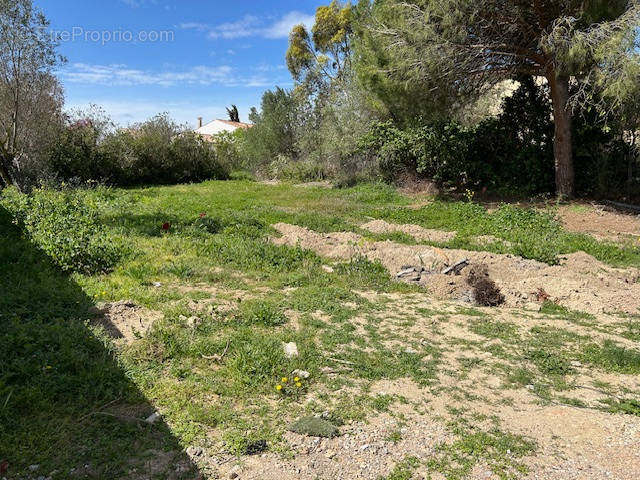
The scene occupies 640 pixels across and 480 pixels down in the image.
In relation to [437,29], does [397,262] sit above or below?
below

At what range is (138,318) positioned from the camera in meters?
4.30

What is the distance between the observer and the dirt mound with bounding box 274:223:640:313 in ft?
16.5

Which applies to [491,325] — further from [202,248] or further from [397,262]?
[202,248]

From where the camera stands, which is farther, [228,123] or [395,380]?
[228,123]

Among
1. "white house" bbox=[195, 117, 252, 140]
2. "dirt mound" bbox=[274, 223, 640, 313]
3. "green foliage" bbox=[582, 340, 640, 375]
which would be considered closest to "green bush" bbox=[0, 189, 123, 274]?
"dirt mound" bbox=[274, 223, 640, 313]

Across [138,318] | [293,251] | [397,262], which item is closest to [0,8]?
[293,251]

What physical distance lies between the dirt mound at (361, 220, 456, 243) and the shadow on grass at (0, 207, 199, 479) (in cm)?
521

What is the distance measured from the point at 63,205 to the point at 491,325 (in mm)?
7346

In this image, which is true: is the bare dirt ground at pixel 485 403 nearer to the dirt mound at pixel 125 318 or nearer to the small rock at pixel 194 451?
the small rock at pixel 194 451

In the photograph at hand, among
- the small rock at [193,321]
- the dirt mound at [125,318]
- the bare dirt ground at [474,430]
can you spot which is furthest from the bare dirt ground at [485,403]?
the dirt mound at [125,318]

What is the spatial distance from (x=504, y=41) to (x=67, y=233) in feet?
29.6

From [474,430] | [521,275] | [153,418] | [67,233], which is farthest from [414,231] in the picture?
[153,418]

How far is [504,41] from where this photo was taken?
9742 mm

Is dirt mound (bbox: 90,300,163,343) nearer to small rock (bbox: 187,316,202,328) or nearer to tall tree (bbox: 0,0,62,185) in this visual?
small rock (bbox: 187,316,202,328)
